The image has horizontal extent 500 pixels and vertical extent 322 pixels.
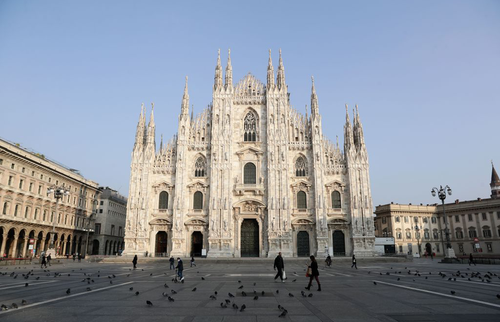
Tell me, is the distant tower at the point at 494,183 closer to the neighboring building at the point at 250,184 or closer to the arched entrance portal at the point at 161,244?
the neighboring building at the point at 250,184

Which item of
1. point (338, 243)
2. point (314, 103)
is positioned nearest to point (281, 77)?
point (314, 103)

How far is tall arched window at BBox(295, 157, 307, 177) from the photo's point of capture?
42.2 m

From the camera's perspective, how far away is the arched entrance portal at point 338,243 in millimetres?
40047

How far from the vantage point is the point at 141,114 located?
44.0m

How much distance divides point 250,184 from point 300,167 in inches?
270

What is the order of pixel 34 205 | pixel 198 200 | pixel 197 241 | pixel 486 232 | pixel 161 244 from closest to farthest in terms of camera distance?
1. pixel 197 241
2. pixel 161 244
3. pixel 198 200
4. pixel 34 205
5. pixel 486 232

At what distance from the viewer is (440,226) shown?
69.8m

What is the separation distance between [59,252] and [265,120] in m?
37.4

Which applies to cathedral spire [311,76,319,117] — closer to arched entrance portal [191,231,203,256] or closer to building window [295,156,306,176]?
building window [295,156,306,176]

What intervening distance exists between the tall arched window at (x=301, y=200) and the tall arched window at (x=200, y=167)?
1248 centimetres

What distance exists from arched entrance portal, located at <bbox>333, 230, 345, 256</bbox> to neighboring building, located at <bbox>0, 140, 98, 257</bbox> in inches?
1201

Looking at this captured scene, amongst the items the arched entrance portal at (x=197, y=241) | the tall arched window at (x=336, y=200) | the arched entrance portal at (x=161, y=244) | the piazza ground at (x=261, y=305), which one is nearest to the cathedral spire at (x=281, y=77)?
the tall arched window at (x=336, y=200)

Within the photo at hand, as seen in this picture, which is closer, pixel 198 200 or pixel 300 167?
pixel 198 200

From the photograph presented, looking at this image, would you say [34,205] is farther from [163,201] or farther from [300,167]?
[300,167]
